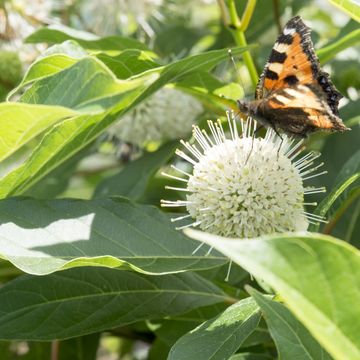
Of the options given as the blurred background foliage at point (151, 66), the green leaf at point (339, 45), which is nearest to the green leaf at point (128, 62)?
the blurred background foliage at point (151, 66)

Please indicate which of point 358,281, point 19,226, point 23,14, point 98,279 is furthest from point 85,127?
point 23,14

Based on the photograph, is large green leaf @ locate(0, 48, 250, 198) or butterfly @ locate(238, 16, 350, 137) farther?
butterfly @ locate(238, 16, 350, 137)

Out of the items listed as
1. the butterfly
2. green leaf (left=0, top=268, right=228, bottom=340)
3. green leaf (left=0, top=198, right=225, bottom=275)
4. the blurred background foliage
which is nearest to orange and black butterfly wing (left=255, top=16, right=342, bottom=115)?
the butterfly

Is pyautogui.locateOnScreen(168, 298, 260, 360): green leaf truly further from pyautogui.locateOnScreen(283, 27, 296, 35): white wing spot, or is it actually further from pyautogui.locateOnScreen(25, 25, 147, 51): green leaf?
pyautogui.locateOnScreen(25, 25, 147, 51): green leaf

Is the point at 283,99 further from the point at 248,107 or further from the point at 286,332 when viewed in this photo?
the point at 286,332

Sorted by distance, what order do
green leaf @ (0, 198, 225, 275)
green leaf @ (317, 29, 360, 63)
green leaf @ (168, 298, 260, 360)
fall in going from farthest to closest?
green leaf @ (317, 29, 360, 63) < green leaf @ (0, 198, 225, 275) < green leaf @ (168, 298, 260, 360)

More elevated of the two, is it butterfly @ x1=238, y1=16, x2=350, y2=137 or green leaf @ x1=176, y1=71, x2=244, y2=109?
green leaf @ x1=176, y1=71, x2=244, y2=109

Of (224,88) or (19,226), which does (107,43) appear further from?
(19,226)

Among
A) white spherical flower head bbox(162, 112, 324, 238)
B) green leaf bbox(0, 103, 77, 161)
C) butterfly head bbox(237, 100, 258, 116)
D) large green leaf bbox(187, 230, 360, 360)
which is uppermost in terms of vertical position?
butterfly head bbox(237, 100, 258, 116)
